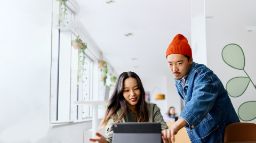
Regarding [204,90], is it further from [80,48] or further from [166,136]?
[80,48]

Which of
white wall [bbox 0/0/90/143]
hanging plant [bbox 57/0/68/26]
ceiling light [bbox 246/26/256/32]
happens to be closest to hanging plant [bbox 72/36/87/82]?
hanging plant [bbox 57/0/68/26]

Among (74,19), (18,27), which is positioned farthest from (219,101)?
(74,19)

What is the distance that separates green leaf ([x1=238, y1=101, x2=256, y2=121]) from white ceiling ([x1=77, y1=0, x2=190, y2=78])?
2605 mm

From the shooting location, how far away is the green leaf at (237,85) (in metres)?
3.08

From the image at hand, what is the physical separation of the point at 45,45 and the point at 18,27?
72cm

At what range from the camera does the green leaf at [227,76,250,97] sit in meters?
3.08

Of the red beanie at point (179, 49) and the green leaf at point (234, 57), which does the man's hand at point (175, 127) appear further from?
the green leaf at point (234, 57)

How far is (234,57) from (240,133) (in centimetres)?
158

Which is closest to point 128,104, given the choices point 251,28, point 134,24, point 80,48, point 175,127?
point 175,127

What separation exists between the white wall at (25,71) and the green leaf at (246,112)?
190 cm

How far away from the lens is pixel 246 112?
10.0 feet

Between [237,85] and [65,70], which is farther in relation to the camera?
[65,70]

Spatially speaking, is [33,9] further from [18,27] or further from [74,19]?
[74,19]

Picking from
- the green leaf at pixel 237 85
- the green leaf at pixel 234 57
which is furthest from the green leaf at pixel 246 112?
the green leaf at pixel 234 57
